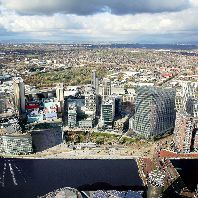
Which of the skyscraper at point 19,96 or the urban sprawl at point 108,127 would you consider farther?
the skyscraper at point 19,96

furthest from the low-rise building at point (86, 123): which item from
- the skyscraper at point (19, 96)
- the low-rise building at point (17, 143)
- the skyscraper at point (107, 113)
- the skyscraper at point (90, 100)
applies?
the low-rise building at point (17, 143)

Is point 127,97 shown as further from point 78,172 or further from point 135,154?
point 78,172

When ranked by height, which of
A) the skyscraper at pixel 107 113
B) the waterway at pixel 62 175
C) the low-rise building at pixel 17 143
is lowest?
the waterway at pixel 62 175

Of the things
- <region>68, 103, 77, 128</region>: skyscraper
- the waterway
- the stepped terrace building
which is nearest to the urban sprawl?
the stepped terrace building

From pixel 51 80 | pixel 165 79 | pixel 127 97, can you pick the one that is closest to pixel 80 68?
pixel 51 80

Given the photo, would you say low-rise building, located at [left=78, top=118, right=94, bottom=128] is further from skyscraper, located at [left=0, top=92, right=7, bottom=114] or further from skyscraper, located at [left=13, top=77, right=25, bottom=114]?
skyscraper, located at [left=0, top=92, right=7, bottom=114]

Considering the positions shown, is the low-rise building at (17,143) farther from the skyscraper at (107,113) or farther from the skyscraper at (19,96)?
the skyscraper at (19,96)

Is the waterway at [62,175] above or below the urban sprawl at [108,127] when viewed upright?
below

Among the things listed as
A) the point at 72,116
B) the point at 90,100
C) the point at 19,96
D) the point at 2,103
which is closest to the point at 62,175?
the point at 72,116
